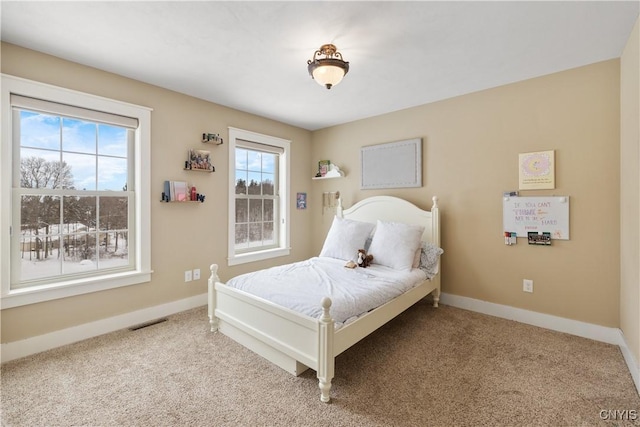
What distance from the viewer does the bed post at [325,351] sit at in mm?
1698

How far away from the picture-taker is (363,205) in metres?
3.84

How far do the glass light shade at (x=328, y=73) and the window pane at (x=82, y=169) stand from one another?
216 centimetres

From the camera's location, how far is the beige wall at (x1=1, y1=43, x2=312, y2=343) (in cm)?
227

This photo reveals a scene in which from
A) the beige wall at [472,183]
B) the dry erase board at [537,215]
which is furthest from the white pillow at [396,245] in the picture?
the dry erase board at [537,215]

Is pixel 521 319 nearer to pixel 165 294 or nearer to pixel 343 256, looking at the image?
pixel 343 256

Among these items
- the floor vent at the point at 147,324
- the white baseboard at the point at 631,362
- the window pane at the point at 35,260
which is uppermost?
the window pane at the point at 35,260

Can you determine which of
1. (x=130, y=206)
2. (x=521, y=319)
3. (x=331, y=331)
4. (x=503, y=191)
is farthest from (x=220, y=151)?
(x=521, y=319)

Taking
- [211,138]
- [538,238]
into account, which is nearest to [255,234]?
[211,138]

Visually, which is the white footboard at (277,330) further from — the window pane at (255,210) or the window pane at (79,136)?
the window pane at (79,136)

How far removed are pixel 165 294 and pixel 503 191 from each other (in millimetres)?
3615

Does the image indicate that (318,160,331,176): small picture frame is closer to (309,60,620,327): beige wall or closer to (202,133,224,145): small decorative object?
(309,60,620,327): beige wall

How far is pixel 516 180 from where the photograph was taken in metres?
2.83

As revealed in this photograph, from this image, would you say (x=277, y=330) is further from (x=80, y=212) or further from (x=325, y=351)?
(x=80, y=212)

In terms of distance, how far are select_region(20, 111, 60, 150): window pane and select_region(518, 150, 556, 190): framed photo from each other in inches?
164
